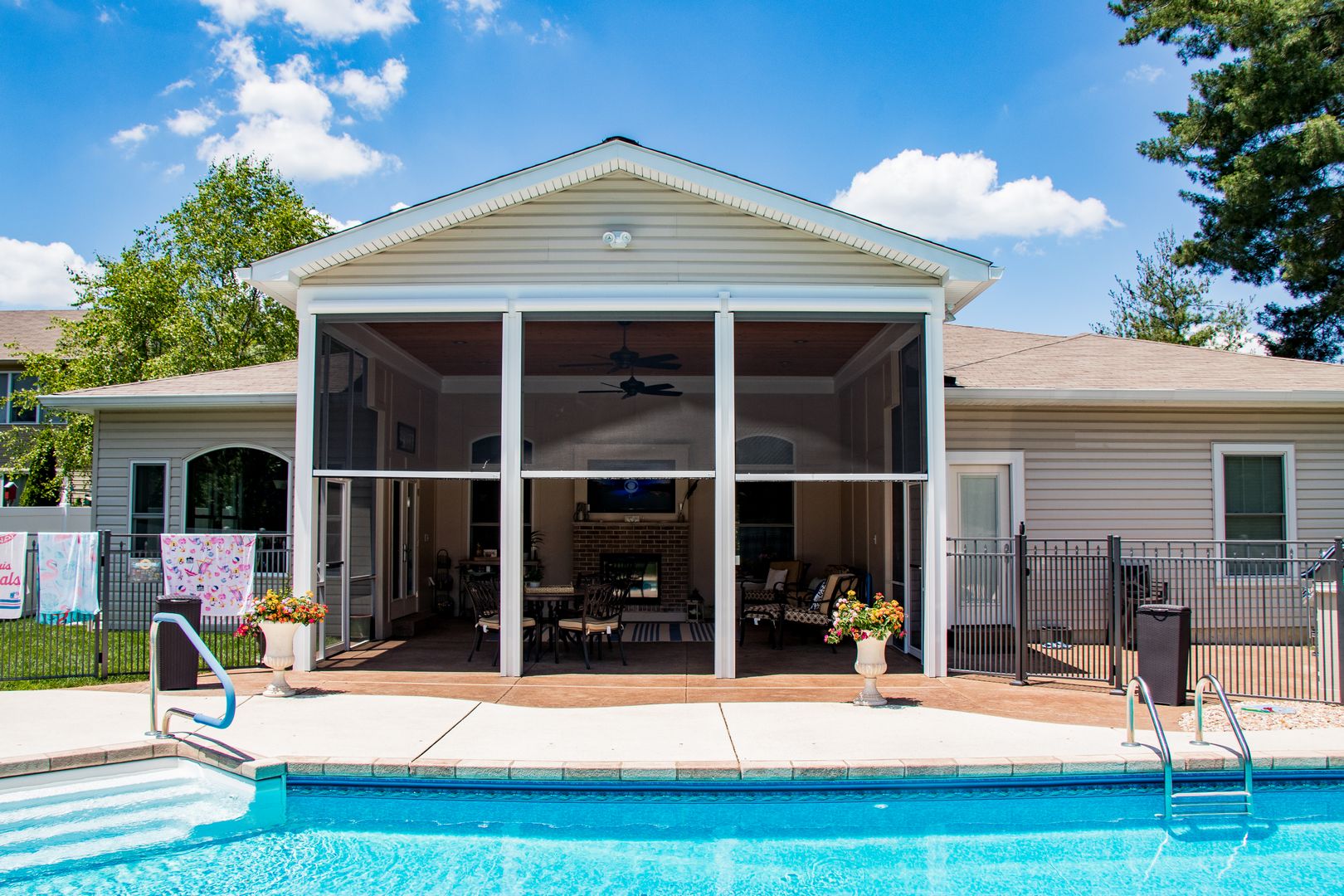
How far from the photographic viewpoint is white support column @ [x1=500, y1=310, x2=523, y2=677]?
8969 mm

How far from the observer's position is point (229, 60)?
2100 cm

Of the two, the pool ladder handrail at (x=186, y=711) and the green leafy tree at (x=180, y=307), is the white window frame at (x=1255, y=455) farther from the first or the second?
the green leafy tree at (x=180, y=307)

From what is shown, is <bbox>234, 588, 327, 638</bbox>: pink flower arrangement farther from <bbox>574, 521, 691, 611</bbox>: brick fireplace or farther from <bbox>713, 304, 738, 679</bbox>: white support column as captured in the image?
<bbox>574, 521, 691, 611</bbox>: brick fireplace

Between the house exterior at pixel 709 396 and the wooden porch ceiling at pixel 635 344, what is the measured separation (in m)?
0.03

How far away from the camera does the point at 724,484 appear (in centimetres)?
893

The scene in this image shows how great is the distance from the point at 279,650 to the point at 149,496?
553 cm

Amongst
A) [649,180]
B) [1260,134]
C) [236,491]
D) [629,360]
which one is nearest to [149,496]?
[236,491]

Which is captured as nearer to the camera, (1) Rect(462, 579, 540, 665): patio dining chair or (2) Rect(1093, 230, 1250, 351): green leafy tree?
(1) Rect(462, 579, 540, 665): patio dining chair

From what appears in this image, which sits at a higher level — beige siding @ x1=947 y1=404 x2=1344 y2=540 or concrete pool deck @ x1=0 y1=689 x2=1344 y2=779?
beige siding @ x1=947 y1=404 x2=1344 y2=540

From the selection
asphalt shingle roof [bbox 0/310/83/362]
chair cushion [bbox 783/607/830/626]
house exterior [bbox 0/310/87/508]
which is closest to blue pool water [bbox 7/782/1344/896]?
chair cushion [bbox 783/607/830/626]

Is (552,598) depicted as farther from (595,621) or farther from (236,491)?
(236,491)

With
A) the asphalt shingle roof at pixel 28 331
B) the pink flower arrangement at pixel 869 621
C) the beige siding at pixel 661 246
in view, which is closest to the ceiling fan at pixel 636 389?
the beige siding at pixel 661 246

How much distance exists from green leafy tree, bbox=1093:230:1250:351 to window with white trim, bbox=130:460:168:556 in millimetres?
26347

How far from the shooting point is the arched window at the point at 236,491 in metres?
12.3
